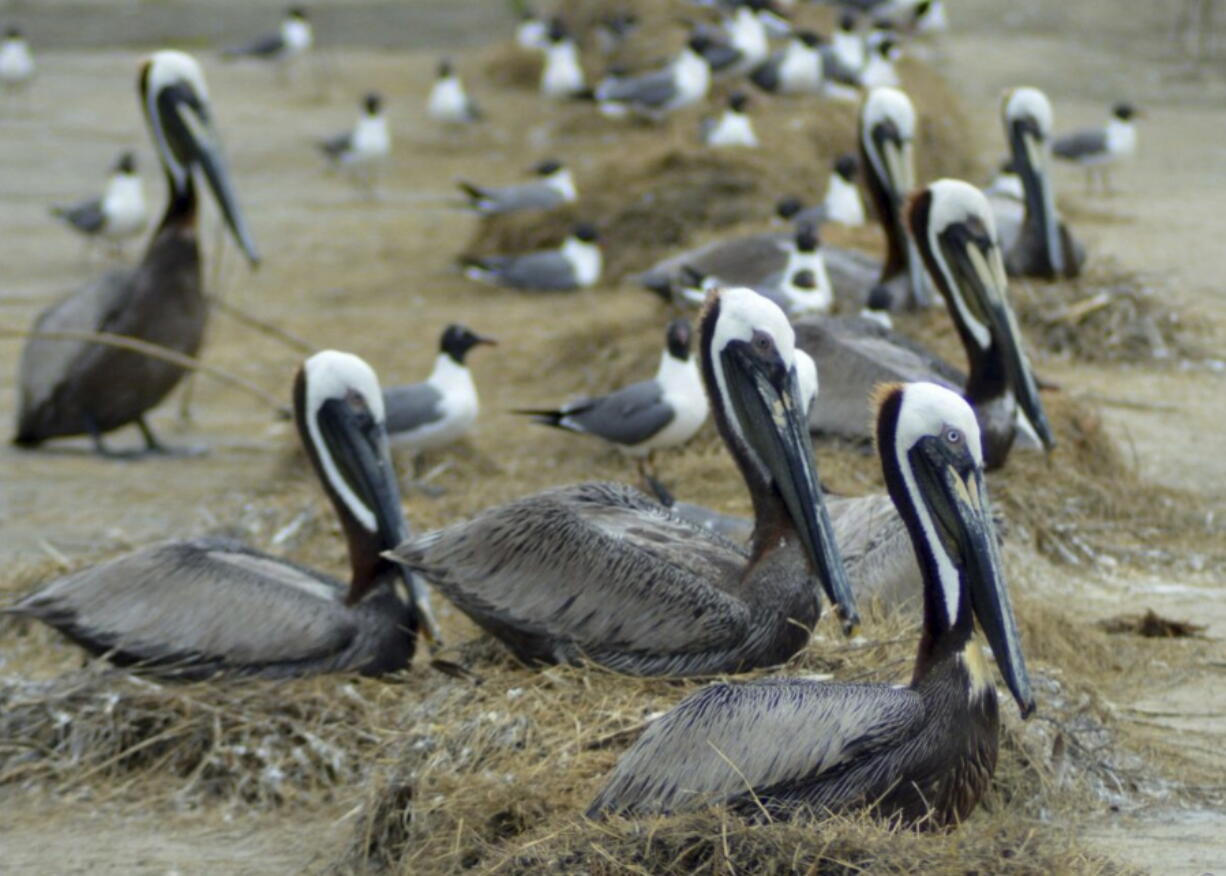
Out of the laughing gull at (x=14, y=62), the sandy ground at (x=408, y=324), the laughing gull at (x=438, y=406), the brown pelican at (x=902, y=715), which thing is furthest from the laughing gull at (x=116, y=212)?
the brown pelican at (x=902, y=715)

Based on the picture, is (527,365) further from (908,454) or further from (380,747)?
(908,454)

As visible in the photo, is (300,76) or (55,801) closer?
(55,801)

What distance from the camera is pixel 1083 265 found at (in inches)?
374

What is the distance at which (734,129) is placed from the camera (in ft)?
39.5

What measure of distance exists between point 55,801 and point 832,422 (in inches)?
124

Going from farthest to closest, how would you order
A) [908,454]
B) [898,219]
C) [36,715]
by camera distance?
[898,219], [36,715], [908,454]

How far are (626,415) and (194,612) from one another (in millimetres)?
2429

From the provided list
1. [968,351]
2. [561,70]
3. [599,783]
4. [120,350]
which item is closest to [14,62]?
[561,70]

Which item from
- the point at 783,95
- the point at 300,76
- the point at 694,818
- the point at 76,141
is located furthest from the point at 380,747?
the point at 300,76

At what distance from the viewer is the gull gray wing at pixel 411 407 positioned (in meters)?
7.58

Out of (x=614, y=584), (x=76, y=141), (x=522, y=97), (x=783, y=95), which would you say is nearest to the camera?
(x=614, y=584)

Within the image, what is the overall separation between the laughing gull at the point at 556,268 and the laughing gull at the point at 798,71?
3073 mm

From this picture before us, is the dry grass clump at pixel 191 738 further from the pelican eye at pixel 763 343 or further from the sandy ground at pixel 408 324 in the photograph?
the pelican eye at pixel 763 343

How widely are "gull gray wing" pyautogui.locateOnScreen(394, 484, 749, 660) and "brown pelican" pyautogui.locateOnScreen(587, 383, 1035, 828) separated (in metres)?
0.60
